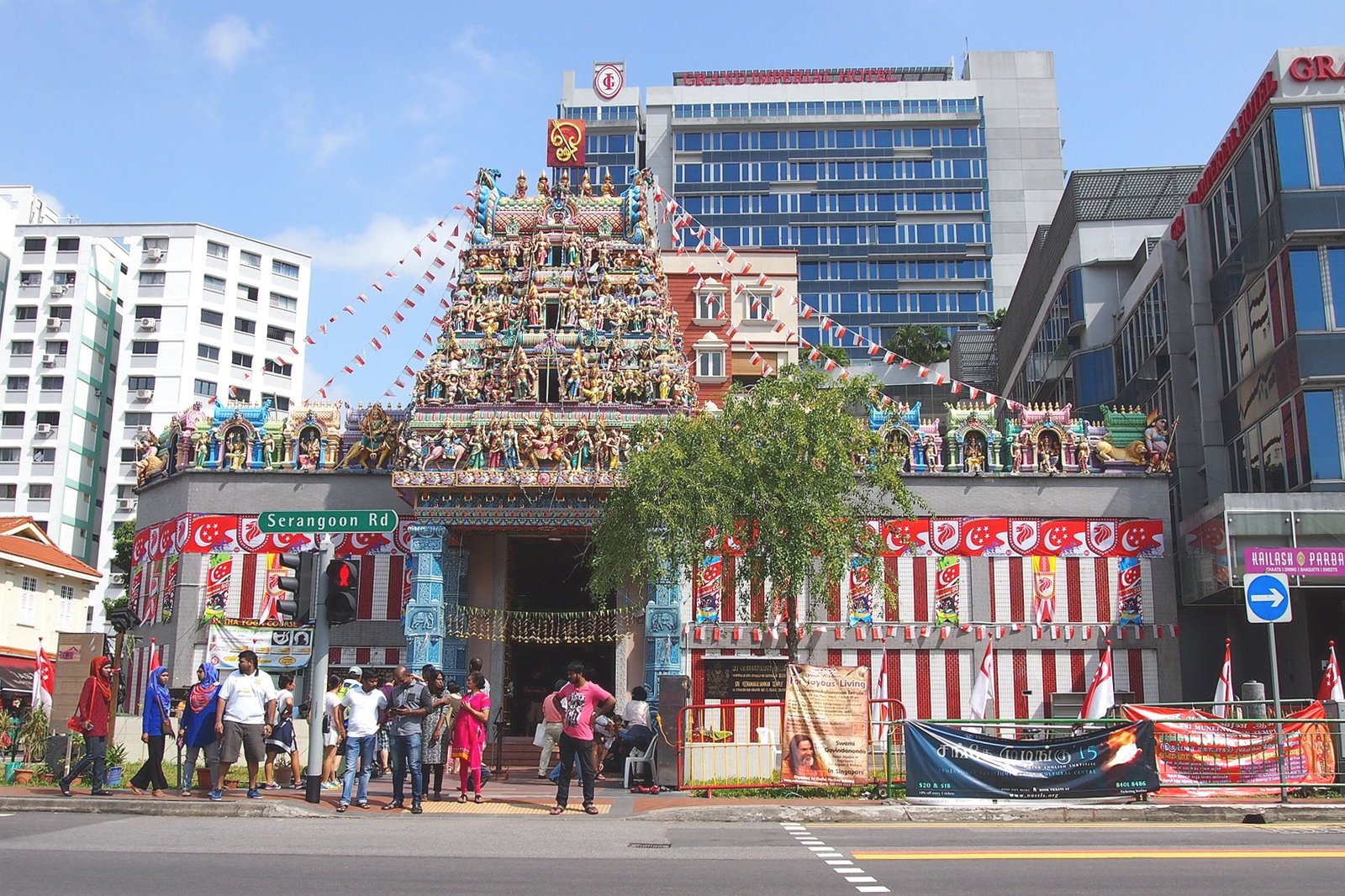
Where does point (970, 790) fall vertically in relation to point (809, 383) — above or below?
below

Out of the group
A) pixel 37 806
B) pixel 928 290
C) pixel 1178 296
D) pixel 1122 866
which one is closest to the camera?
pixel 1122 866

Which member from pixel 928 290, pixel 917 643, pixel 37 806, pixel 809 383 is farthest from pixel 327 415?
pixel 928 290

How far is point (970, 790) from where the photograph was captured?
1758cm

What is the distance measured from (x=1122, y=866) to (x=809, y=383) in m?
16.2

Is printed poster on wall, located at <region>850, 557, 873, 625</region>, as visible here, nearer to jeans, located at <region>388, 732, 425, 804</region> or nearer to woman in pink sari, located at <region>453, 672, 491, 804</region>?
woman in pink sari, located at <region>453, 672, 491, 804</region>

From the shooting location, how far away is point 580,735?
16781mm

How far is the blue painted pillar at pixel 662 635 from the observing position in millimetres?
31266

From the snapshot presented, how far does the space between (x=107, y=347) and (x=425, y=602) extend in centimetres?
5539

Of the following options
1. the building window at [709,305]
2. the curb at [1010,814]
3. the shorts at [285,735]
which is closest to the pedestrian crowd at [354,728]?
the shorts at [285,735]

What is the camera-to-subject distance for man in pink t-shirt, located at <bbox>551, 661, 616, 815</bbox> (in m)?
16.8

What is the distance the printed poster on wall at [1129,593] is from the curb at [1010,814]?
56.5 ft

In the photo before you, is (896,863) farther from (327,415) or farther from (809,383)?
(327,415)

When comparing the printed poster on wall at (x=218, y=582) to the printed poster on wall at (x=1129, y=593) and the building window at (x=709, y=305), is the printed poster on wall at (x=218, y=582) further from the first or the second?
the printed poster on wall at (x=1129, y=593)

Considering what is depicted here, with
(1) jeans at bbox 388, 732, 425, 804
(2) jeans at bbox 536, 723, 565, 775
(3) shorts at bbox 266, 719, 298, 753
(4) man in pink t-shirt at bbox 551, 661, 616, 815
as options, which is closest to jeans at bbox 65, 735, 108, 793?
(3) shorts at bbox 266, 719, 298, 753
